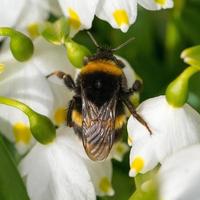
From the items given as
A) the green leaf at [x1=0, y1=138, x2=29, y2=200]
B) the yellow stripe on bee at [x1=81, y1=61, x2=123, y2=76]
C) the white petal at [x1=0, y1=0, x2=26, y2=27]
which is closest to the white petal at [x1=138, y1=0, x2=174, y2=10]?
the yellow stripe on bee at [x1=81, y1=61, x2=123, y2=76]

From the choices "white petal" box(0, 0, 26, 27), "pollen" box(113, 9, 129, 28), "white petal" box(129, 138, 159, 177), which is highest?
"white petal" box(0, 0, 26, 27)

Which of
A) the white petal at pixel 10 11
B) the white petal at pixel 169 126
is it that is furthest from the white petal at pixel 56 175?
the white petal at pixel 10 11

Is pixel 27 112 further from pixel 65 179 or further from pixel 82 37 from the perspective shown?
pixel 82 37

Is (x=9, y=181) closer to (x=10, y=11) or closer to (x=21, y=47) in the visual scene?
(x=21, y=47)

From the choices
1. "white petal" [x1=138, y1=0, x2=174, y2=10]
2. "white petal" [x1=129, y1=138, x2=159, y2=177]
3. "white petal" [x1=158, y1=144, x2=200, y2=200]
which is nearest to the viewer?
"white petal" [x1=158, y1=144, x2=200, y2=200]

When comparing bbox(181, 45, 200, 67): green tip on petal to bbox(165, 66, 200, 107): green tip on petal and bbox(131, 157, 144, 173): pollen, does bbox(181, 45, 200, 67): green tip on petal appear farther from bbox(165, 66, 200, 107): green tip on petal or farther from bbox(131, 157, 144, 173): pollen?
bbox(131, 157, 144, 173): pollen

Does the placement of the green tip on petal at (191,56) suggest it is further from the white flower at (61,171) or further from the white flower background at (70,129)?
the white flower at (61,171)

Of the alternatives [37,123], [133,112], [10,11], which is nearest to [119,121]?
[133,112]

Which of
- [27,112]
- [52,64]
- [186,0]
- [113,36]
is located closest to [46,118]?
[27,112]
